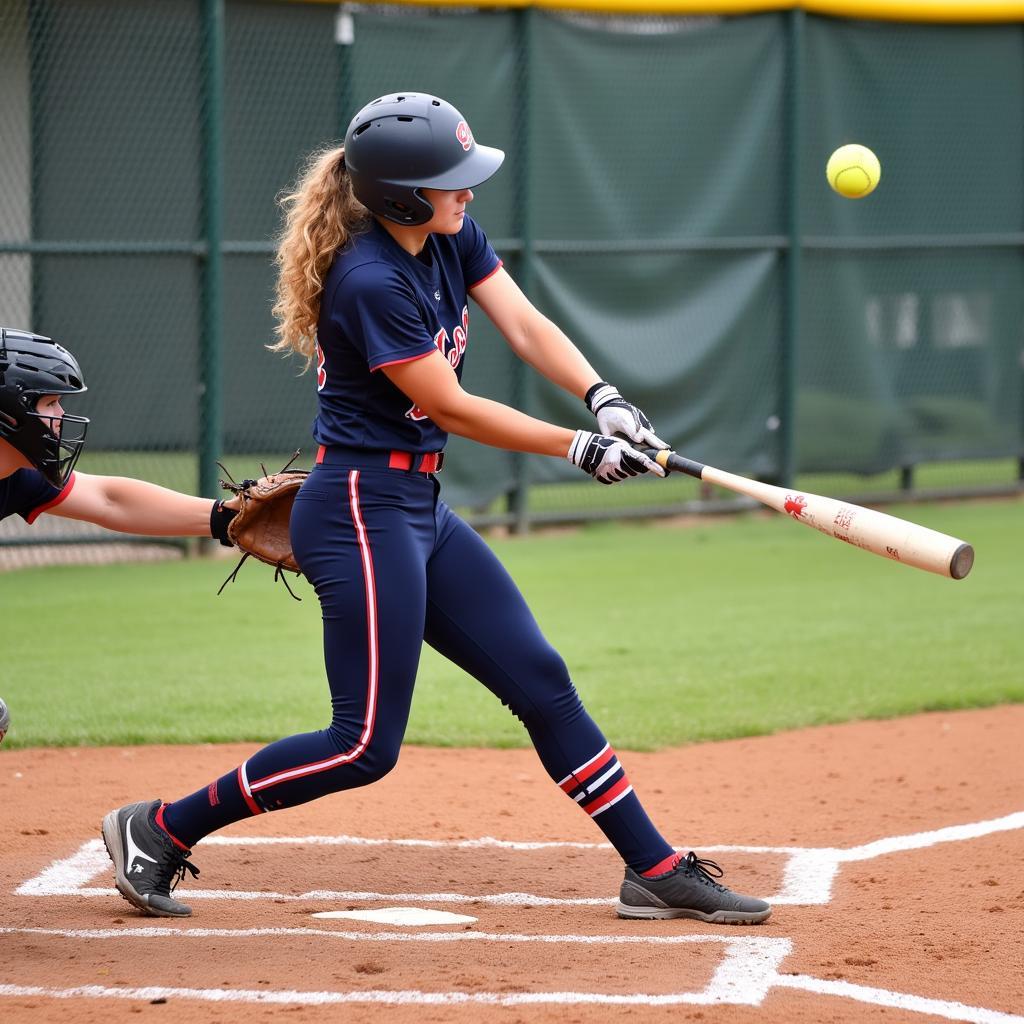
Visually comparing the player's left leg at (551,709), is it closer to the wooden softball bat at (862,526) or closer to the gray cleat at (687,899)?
the gray cleat at (687,899)

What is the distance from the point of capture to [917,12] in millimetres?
11281

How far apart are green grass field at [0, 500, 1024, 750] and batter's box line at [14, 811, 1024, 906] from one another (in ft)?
4.02

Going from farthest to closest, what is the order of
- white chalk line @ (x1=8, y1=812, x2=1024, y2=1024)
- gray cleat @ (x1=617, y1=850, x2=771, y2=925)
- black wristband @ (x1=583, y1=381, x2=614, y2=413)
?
black wristband @ (x1=583, y1=381, x2=614, y2=413) → gray cleat @ (x1=617, y1=850, x2=771, y2=925) → white chalk line @ (x1=8, y1=812, x2=1024, y2=1024)

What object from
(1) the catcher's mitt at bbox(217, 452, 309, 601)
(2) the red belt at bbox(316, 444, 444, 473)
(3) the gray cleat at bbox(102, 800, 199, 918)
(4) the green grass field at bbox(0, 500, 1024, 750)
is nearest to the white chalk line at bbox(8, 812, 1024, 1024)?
(3) the gray cleat at bbox(102, 800, 199, 918)

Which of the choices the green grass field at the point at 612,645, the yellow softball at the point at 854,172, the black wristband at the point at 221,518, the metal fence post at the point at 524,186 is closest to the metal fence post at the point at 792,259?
the green grass field at the point at 612,645

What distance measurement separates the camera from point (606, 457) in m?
3.54

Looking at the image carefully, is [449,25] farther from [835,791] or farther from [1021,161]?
[835,791]

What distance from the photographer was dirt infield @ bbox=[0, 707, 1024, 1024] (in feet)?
10.4

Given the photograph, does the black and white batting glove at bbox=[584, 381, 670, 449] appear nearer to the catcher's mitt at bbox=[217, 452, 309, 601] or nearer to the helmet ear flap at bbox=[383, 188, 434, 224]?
the helmet ear flap at bbox=[383, 188, 434, 224]

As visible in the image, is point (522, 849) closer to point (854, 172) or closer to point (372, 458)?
point (372, 458)

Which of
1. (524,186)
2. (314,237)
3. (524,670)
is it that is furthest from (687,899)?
(524,186)

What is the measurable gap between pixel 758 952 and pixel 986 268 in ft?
30.6

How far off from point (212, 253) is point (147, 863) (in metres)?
6.09

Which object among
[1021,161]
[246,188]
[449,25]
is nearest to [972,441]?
[1021,161]
